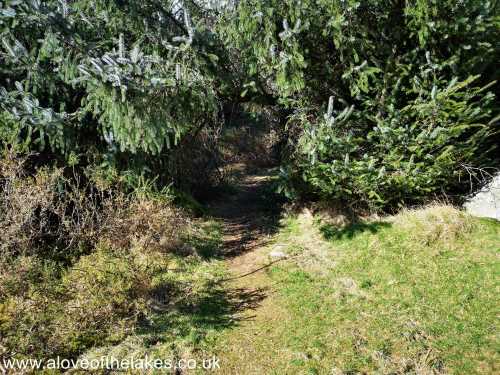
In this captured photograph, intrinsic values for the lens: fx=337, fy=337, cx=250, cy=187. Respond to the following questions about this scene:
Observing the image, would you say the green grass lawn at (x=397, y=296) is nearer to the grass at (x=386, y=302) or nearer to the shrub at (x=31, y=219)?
the grass at (x=386, y=302)

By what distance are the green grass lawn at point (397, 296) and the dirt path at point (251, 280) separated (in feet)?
0.85

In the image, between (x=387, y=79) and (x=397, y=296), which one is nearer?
(x=397, y=296)

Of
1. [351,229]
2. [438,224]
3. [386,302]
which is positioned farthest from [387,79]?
[386,302]

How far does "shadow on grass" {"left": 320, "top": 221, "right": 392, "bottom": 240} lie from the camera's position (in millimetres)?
7272

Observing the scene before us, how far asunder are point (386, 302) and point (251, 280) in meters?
2.46

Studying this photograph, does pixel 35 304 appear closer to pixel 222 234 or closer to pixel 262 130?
pixel 222 234

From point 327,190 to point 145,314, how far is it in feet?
14.3

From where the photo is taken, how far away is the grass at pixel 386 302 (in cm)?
441

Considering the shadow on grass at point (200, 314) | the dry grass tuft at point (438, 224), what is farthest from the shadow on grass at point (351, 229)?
the shadow on grass at point (200, 314)

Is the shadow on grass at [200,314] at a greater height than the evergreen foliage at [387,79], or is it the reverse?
the evergreen foliage at [387,79]

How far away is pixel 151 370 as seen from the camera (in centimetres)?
436

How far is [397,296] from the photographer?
558 centimetres

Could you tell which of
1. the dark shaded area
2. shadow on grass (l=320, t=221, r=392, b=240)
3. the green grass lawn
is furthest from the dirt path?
shadow on grass (l=320, t=221, r=392, b=240)

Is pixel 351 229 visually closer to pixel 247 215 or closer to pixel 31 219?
pixel 247 215
